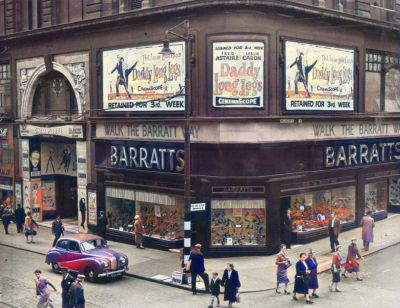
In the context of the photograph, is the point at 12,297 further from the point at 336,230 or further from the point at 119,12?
the point at 119,12

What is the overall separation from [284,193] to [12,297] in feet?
40.2

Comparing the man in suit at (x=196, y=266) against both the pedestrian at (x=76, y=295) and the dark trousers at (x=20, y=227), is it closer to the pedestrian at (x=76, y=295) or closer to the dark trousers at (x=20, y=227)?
the pedestrian at (x=76, y=295)

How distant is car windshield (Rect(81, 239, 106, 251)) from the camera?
22.1m

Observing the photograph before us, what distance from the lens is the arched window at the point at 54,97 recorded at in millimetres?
32875

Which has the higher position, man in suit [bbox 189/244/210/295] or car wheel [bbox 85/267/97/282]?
man in suit [bbox 189/244/210/295]

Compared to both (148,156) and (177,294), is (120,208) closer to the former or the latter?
(148,156)

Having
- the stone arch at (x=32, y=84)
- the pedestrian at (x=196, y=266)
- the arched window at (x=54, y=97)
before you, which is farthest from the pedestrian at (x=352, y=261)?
the arched window at (x=54, y=97)

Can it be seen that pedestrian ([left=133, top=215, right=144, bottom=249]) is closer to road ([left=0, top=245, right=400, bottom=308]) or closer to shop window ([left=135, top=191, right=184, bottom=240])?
shop window ([left=135, top=191, right=184, bottom=240])

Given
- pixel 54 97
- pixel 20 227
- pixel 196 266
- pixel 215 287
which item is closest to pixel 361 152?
pixel 196 266

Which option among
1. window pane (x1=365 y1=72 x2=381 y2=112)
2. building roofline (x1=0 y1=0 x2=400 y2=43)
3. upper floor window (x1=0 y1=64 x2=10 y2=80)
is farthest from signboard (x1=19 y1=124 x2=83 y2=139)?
window pane (x1=365 y1=72 x2=381 y2=112)

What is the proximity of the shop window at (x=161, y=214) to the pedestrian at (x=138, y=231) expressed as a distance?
2.17ft

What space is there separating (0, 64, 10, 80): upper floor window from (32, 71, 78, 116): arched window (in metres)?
3.04

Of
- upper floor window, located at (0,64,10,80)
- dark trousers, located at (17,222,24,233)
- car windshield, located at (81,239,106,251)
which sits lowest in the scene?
dark trousers, located at (17,222,24,233)

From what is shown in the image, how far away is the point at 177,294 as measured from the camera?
20.0 metres
